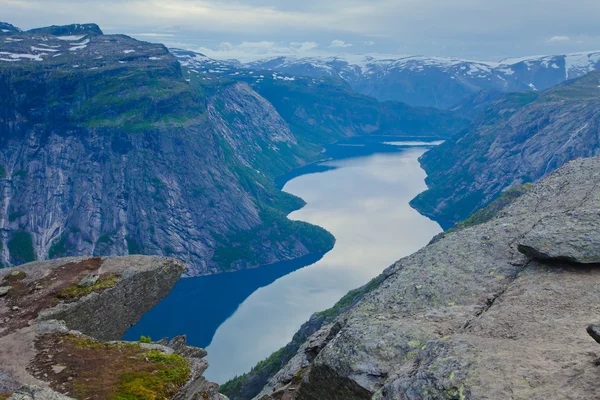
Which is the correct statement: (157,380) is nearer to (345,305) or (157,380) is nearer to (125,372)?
(125,372)

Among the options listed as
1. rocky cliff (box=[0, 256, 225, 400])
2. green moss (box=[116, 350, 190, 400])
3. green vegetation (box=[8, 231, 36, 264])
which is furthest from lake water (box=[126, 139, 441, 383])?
green moss (box=[116, 350, 190, 400])

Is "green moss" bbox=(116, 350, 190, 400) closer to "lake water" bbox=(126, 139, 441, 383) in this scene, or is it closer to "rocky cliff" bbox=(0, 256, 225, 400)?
"rocky cliff" bbox=(0, 256, 225, 400)

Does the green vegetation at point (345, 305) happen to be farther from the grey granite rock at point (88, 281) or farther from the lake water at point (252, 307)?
the lake water at point (252, 307)

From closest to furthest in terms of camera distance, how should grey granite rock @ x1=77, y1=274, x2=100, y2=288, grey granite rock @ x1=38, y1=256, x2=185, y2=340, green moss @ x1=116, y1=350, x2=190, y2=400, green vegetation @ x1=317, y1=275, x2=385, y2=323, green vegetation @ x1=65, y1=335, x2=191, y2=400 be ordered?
green moss @ x1=116, y1=350, x2=190, y2=400 → green vegetation @ x1=65, y1=335, x2=191, y2=400 → grey granite rock @ x1=38, y1=256, x2=185, y2=340 → grey granite rock @ x1=77, y1=274, x2=100, y2=288 → green vegetation @ x1=317, y1=275, x2=385, y2=323

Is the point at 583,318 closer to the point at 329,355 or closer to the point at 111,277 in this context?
the point at 329,355

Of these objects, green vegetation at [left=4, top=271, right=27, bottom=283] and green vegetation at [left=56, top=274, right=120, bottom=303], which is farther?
green vegetation at [left=4, top=271, right=27, bottom=283]

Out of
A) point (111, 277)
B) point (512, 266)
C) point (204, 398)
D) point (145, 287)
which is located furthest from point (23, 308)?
point (512, 266)
